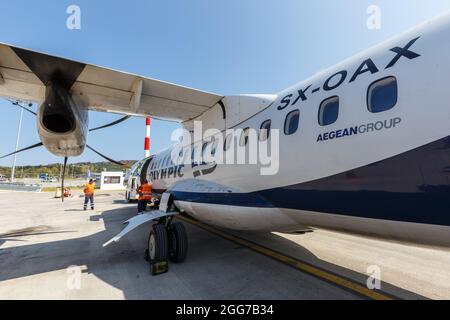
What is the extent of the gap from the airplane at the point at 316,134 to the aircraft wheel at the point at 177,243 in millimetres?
22

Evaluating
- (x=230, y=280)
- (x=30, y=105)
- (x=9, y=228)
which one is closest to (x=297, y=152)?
(x=230, y=280)

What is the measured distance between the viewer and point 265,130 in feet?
13.6

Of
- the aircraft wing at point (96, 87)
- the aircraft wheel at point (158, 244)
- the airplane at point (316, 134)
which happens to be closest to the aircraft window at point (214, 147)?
the airplane at point (316, 134)

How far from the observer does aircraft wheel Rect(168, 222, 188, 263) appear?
5269 millimetres

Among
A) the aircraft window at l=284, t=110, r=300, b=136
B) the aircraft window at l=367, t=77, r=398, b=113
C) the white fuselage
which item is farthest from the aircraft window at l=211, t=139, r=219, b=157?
the aircraft window at l=367, t=77, r=398, b=113

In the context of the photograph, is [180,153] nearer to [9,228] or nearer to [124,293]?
[124,293]

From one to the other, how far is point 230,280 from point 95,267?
9.26 feet

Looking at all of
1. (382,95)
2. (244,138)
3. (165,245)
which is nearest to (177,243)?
(165,245)

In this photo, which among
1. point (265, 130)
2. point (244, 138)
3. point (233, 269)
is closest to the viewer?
point (265, 130)

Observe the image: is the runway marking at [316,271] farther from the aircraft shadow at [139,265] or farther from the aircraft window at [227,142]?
the aircraft window at [227,142]

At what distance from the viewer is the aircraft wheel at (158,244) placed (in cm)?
491

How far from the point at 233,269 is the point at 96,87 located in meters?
4.56

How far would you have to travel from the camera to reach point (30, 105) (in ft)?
20.1

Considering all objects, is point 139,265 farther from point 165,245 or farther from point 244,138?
point 244,138
